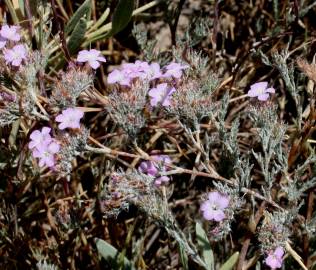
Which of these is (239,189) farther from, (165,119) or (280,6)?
(280,6)

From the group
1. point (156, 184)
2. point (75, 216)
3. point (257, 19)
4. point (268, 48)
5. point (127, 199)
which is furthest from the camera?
point (257, 19)

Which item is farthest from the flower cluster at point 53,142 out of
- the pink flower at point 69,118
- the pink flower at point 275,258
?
the pink flower at point 275,258

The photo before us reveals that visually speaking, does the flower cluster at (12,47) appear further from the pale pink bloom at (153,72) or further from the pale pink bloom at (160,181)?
the pale pink bloom at (160,181)

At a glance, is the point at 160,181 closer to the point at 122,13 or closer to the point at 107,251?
the point at 107,251

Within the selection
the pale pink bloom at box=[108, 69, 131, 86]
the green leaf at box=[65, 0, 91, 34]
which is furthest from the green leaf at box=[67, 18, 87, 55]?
the pale pink bloom at box=[108, 69, 131, 86]

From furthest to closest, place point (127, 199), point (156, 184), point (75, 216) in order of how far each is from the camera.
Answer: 1. point (75, 216)
2. point (156, 184)
3. point (127, 199)

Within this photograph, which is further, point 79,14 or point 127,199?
point 79,14

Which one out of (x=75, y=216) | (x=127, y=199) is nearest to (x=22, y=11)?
(x=75, y=216)

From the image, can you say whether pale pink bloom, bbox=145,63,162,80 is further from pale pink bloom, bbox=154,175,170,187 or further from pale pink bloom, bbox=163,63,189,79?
pale pink bloom, bbox=154,175,170,187

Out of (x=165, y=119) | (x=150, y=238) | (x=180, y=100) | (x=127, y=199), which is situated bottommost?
(x=150, y=238)
